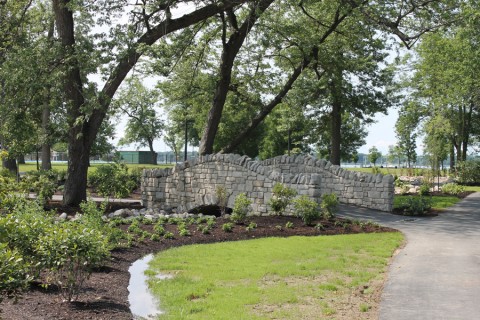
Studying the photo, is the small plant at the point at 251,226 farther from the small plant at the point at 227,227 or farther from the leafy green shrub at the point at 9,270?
the leafy green shrub at the point at 9,270

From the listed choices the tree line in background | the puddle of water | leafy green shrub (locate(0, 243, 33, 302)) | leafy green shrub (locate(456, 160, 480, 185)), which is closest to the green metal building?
the tree line in background

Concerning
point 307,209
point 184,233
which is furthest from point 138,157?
point 184,233

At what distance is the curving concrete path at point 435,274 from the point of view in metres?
6.13

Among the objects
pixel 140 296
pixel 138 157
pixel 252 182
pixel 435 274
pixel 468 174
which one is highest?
pixel 138 157

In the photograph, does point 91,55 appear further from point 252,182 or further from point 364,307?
point 364,307

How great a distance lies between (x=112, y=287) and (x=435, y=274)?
16.1ft

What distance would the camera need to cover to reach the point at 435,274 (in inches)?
316

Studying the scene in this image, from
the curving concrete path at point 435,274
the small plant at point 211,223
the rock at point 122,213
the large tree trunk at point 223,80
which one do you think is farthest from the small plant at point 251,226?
the large tree trunk at point 223,80

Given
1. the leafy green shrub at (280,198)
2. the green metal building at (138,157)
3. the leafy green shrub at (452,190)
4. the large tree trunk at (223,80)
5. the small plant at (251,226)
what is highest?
the large tree trunk at (223,80)

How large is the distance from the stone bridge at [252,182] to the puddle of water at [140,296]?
6.94 m

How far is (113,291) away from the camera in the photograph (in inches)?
286

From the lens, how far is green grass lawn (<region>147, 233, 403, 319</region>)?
20.7 feet

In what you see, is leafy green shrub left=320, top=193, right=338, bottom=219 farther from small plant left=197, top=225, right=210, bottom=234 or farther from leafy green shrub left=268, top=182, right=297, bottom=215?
small plant left=197, top=225, right=210, bottom=234

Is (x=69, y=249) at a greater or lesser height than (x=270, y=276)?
greater
